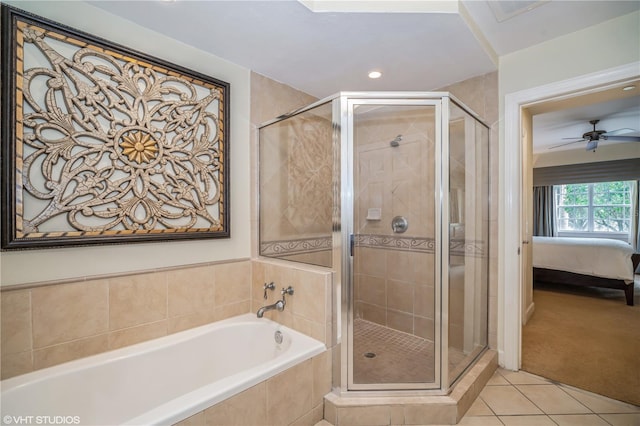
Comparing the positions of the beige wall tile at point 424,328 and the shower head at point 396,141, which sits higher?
the shower head at point 396,141

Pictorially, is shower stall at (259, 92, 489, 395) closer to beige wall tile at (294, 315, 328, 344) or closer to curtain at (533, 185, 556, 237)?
beige wall tile at (294, 315, 328, 344)

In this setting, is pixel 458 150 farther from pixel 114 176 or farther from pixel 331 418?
pixel 114 176

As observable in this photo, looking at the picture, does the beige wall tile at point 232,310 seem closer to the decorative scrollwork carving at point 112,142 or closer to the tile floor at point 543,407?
the decorative scrollwork carving at point 112,142

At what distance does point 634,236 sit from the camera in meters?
5.72

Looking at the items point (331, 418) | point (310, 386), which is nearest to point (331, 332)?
point (310, 386)

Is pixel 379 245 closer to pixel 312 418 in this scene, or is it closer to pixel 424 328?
pixel 424 328

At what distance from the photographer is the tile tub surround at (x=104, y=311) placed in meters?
1.40

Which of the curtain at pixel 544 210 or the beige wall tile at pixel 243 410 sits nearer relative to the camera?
the beige wall tile at pixel 243 410

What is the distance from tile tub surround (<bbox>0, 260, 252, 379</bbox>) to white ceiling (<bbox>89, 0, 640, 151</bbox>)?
1497 millimetres

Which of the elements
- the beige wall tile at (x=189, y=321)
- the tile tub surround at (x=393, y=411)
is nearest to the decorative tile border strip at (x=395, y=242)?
the tile tub surround at (x=393, y=411)

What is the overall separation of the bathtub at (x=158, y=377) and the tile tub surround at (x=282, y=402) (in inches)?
1.4

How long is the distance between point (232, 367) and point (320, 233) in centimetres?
104

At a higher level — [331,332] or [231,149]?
[231,149]

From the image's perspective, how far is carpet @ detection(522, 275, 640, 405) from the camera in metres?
2.09
